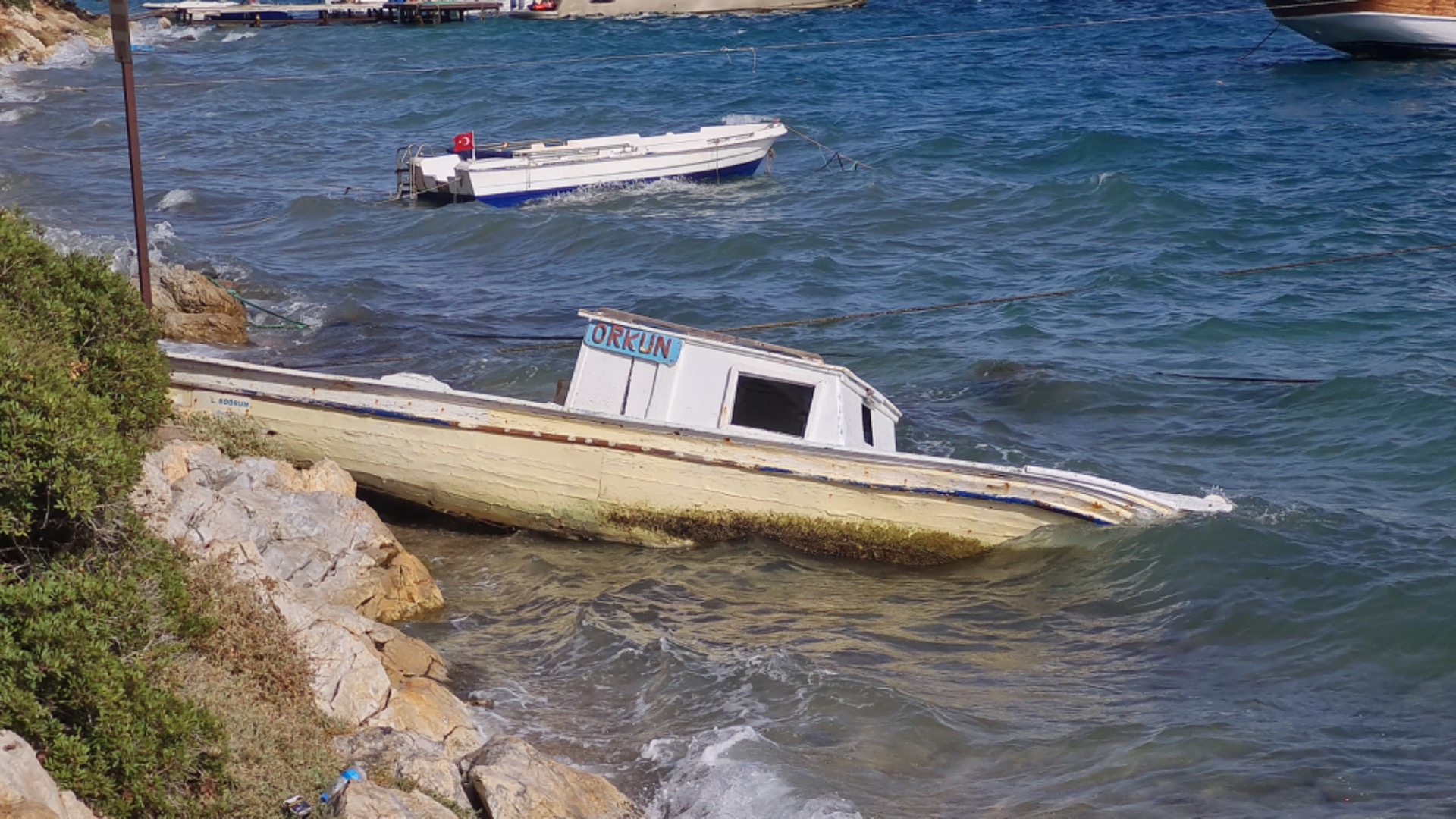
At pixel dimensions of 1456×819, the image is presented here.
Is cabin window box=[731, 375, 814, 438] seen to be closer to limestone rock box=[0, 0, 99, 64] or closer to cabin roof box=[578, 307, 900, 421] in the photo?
cabin roof box=[578, 307, 900, 421]

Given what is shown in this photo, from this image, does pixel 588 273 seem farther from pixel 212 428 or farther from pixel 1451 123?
pixel 1451 123

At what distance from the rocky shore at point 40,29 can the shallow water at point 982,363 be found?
9162mm

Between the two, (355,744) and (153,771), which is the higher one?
(153,771)

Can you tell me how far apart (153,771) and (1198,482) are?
489 inches

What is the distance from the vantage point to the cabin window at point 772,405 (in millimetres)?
13719

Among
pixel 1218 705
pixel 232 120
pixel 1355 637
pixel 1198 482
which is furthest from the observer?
pixel 232 120

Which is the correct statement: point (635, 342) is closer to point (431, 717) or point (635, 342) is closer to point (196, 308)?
point (431, 717)

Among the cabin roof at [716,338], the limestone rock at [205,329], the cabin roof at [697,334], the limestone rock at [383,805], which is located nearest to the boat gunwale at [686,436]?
the cabin roof at [716,338]

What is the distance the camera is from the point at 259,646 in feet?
27.5

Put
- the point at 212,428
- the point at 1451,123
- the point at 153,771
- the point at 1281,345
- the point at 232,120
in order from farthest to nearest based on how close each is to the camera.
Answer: the point at 232,120 < the point at 1451,123 < the point at 1281,345 < the point at 212,428 < the point at 153,771

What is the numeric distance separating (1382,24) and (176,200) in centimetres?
3660

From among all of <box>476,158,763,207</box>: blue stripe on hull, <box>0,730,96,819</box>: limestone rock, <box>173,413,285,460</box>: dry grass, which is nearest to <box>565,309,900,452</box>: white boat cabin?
<box>173,413,285,460</box>: dry grass

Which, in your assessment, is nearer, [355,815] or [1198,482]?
[355,815]

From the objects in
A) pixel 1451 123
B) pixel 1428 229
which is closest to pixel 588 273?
pixel 1428 229
